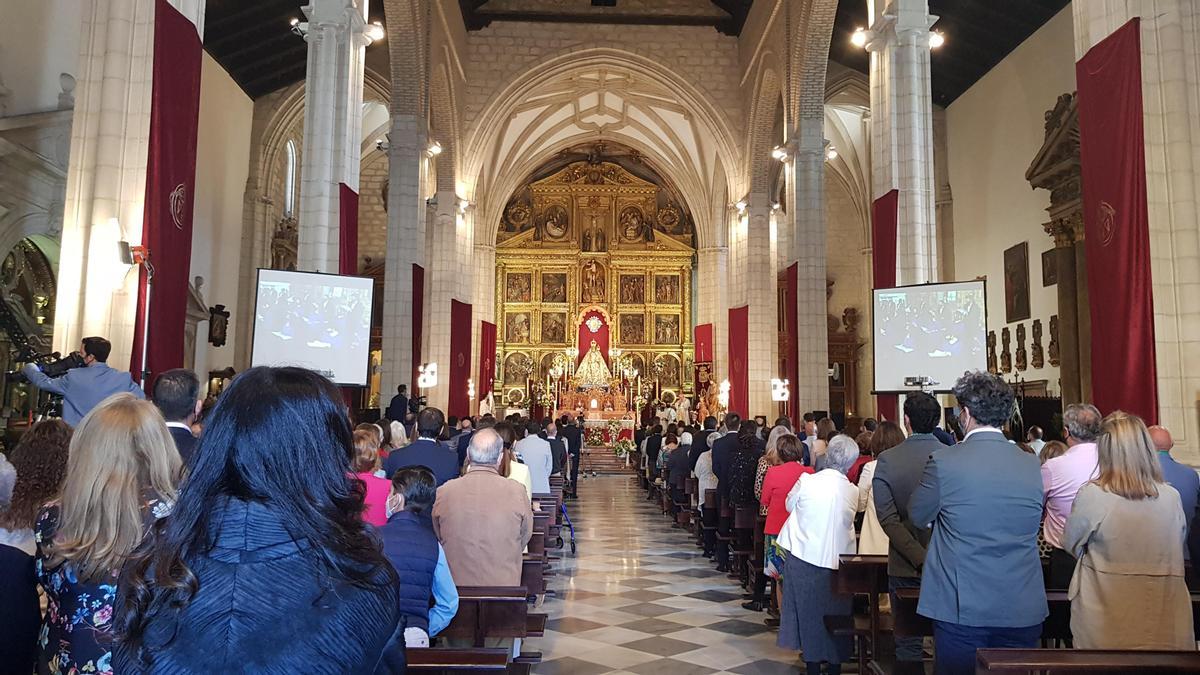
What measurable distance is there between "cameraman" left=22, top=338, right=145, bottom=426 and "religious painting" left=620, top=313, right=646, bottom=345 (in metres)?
27.2

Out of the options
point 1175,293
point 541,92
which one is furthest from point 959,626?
point 541,92

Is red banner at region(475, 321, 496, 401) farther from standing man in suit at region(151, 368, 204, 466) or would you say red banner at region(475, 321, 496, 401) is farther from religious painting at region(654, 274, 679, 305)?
standing man in suit at region(151, 368, 204, 466)

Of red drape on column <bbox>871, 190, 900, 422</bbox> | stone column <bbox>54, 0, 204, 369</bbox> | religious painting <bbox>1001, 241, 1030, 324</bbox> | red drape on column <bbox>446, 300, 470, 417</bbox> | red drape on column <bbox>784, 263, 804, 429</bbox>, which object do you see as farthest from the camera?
red drape on column <bbox>446, 300, 470, 417</bbox>

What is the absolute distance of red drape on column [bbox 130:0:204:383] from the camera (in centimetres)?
591

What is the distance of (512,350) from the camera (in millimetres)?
31594

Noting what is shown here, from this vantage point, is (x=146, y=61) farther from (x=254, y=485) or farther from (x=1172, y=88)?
(x=1172, y=88)

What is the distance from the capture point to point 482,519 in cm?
452

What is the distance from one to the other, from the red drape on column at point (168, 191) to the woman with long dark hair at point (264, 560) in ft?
16.6

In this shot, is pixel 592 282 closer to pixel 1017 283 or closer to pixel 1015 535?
pixel 1017 283

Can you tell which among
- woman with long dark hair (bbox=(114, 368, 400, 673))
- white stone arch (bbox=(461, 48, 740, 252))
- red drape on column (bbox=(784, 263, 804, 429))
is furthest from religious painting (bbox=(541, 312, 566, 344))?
woman with long dark hair (bbox=(114, 368, 400, 673))

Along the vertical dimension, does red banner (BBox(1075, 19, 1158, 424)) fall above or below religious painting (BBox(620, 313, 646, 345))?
below

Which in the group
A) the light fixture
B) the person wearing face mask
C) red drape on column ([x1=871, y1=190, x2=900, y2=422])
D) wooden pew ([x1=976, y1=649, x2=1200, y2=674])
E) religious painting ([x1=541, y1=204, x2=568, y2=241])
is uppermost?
religious painting ([x1=541, y1=204, x2=568, y2=241])

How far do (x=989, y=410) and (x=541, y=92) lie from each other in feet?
79.0

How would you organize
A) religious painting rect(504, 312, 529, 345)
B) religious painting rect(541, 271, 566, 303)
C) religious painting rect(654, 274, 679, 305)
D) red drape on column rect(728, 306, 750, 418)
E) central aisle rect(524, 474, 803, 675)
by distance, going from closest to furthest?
central aisle rect(524, 474, 803, 675) → red drape on column rect(728, 306, 750, 418) → religious painting rect(504, 312, 529, 345) → religious painting rect(541, 271, 566, 303) → religious painting rect(654, 274, 679, 305)
